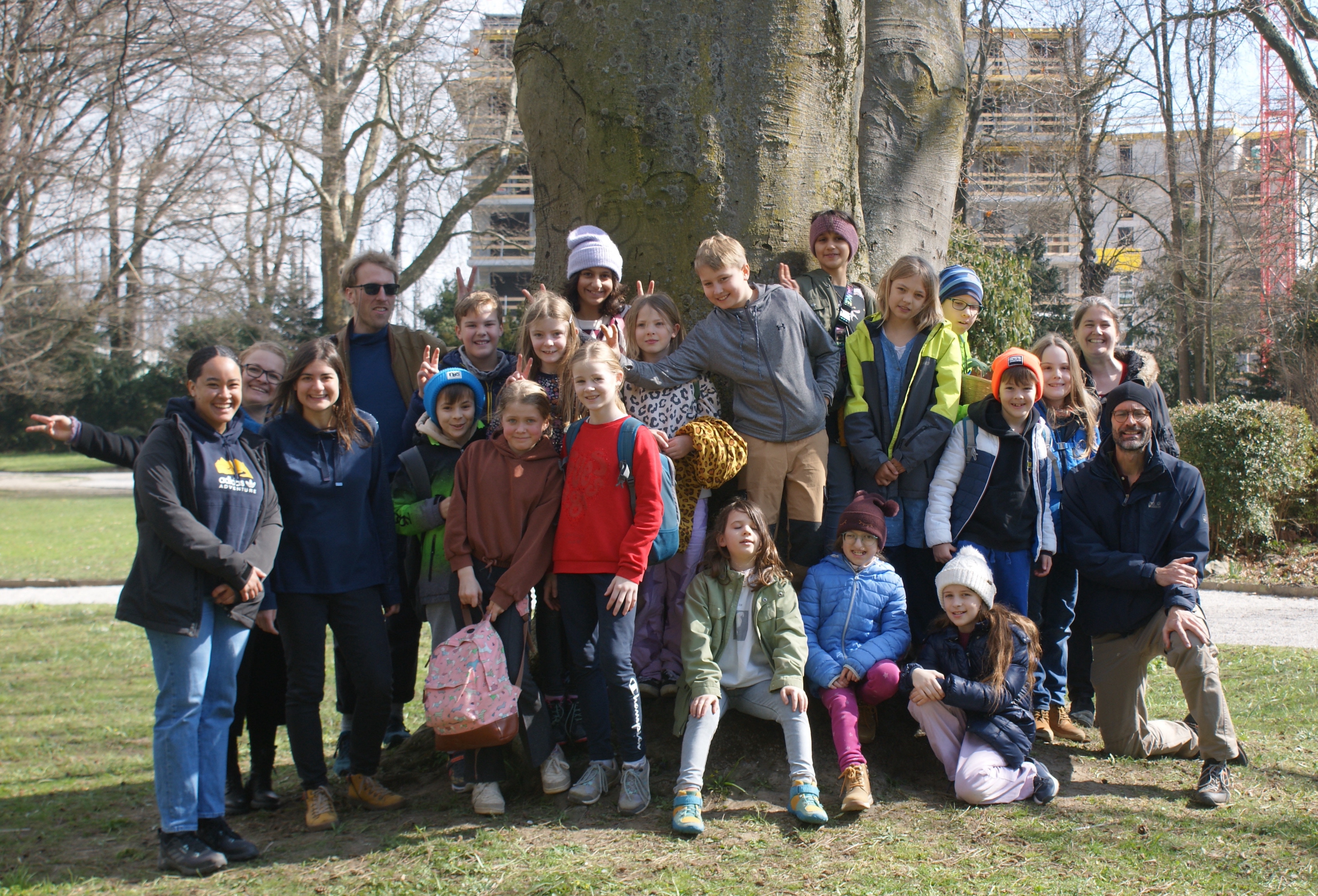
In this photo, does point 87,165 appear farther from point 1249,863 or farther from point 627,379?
point 1249,863

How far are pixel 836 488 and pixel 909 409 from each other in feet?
1.55

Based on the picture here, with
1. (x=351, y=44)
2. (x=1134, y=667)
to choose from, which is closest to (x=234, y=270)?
(x=351, y=44)

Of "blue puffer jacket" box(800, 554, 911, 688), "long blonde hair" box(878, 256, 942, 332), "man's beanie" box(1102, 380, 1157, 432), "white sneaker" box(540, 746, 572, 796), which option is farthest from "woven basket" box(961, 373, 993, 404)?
"white sneaker" box(540, 746, 572, 796)

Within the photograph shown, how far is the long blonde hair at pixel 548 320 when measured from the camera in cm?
416

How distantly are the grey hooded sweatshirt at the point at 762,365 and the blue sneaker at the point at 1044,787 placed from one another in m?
1.61

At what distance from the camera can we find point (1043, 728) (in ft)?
15.1

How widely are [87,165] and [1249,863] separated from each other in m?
13.5

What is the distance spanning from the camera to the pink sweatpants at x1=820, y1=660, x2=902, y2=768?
3.84 m

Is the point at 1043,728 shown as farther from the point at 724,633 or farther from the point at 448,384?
the point at 448,384

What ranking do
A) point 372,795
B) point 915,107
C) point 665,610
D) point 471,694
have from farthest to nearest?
point 915,107 < point 665,610 < point 372,795 < point 471,694

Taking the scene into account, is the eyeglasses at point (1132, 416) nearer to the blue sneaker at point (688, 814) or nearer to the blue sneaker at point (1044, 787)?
the blue sneaker at point (1044, 787)

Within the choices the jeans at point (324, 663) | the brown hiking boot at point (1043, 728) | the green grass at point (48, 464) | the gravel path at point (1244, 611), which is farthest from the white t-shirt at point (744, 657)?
the green grass at point (48, 464)

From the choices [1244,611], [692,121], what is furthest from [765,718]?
[1244,611]

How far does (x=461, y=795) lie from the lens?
13.4 ft
